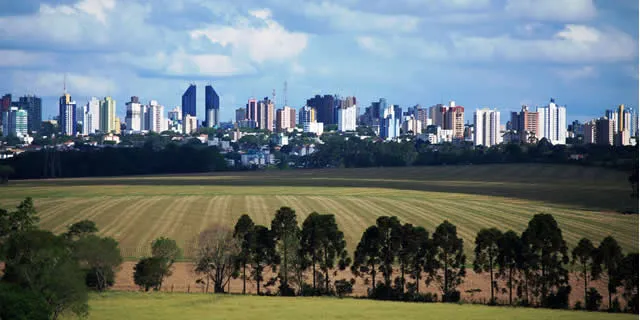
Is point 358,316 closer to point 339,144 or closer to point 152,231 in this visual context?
point 152,231

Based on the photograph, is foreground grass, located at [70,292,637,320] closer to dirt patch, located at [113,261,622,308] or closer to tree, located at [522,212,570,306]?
dirt patch, located at [113,261,622,308]

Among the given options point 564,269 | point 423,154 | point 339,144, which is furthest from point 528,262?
point 339,144

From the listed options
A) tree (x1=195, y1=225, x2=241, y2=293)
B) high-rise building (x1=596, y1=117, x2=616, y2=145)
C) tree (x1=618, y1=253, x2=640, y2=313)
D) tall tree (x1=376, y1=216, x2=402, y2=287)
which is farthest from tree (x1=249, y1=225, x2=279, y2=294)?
high-rise building (x1=596, y1=117, x2=616, y2=145)

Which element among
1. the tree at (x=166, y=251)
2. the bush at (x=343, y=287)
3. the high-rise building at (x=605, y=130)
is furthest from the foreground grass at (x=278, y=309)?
the high-rise building at (x=605, y=130)

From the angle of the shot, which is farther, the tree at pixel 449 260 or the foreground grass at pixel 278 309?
the tree at pixel 449 260

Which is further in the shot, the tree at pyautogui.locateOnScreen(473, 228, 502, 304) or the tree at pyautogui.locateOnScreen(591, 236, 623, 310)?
the tree at pyautogui.locateOnScreen(473, 228, 502, 304)

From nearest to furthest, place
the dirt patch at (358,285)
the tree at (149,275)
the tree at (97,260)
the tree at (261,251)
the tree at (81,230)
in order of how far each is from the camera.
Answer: the dirt patch at (358,285)
the tree at (97,260)
the tree at (149,275)
the tree at (261,251)
the tree at (81,230)

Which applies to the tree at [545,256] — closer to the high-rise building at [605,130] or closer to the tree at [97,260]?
the tree at [97,260]
